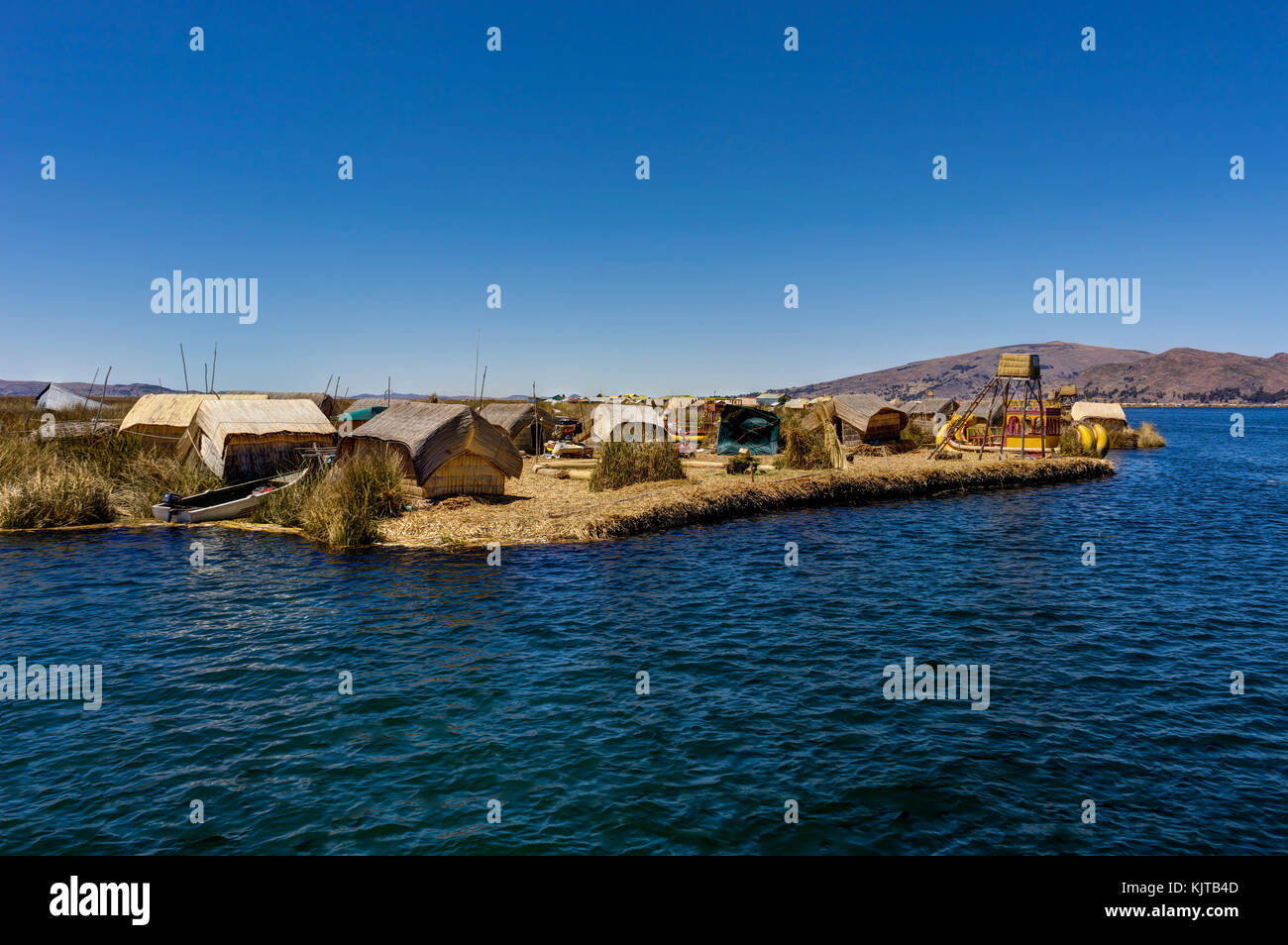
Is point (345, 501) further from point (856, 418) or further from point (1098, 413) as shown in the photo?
point (1098, 413)

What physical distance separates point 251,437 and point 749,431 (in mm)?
25500

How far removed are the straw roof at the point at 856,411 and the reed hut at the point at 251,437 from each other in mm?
27675

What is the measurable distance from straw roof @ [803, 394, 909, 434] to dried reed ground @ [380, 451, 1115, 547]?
204 inches

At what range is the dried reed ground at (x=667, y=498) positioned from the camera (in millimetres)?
22188

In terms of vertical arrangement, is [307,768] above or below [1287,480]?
below

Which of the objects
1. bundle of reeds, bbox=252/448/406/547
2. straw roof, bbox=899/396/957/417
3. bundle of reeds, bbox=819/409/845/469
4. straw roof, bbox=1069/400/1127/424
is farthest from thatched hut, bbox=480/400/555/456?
straw roof, bbox=1069/400/1127/424

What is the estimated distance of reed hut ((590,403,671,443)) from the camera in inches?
1642

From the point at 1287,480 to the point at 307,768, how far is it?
186ft

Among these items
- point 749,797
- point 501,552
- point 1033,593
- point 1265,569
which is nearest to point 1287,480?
point 1265,569

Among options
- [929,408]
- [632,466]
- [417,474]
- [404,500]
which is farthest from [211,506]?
[929,408]

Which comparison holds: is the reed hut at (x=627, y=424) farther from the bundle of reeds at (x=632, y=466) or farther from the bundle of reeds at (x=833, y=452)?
the bundle of reeds at (x=632, y=466)

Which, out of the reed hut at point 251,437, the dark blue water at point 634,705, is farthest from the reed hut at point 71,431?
the dark blue water at point 634,705
